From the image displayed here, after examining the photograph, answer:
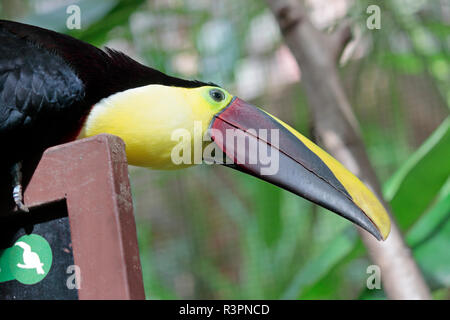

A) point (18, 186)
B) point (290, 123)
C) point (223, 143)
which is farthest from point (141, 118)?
point (290, 123)

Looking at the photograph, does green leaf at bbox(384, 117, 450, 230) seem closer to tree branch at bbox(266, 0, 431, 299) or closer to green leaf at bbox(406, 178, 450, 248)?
green leaf at bbox(406, 178, 450, 248)

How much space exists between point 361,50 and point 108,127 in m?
1.80

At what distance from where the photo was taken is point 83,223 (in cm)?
73

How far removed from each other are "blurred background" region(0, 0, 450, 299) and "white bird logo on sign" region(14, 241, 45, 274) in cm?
83

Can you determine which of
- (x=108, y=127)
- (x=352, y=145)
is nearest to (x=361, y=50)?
(x=352, y=145)

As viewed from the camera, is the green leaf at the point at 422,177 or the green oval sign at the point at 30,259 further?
the green leaf at the point at 422,177

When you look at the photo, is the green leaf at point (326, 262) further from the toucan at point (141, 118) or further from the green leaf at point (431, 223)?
the toucan at point (141, 118)

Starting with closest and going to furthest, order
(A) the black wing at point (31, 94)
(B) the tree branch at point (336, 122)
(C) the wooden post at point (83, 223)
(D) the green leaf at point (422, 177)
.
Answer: (C) the wooden post at point (83, 223) < (A) the black wing at point (31, 94) < (B) the tree branch at point (336, 122) < (D) the green leaf at point (422, 177)

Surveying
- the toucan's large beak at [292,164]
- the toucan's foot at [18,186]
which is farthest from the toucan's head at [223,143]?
the toucan's foot at [18,186]

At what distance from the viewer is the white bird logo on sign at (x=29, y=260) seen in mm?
774

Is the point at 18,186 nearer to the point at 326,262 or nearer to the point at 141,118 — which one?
the point at 141,118

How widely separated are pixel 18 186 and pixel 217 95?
0.42 meters

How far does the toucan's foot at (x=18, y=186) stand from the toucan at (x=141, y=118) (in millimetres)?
54

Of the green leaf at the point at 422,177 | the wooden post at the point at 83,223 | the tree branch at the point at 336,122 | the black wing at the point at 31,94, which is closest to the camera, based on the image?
the wooden post at the point at 83,223
